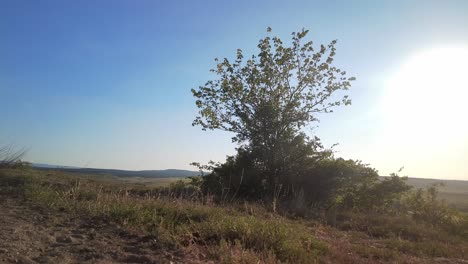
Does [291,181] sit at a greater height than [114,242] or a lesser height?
greater

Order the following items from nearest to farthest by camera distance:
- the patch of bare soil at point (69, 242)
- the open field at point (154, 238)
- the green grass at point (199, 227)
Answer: the patch of bare soil at point (69, 242), the open field at point (154, 238), the green grass at point (199, 227)

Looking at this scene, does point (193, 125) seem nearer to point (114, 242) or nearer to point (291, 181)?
point (291, 181)

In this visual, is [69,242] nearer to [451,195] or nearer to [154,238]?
[154,238]

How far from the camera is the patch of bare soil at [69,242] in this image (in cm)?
456

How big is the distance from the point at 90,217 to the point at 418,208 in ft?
39.6

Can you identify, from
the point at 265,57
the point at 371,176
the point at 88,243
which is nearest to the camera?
the point at 88,243

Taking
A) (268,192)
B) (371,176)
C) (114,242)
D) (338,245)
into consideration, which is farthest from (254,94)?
(114,242)

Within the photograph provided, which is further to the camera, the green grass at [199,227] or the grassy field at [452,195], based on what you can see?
the grassy field at [452,195]

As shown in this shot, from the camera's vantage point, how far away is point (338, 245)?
24.2 ft

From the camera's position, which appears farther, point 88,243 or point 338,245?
point 338,245

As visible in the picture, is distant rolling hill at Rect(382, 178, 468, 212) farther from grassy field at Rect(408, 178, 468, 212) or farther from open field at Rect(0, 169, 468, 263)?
open field at Rect(0, 169, 468, 263)

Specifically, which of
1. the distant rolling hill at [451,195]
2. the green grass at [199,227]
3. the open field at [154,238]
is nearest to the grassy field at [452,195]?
the distant rolling hill at [451,195]

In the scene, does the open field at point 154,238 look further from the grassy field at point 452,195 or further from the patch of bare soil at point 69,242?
the grassy field at point 452,195

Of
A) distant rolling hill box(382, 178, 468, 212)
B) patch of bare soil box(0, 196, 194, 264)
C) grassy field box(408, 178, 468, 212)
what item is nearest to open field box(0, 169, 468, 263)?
patch of bare soil box(0, 196, 194, 264)
